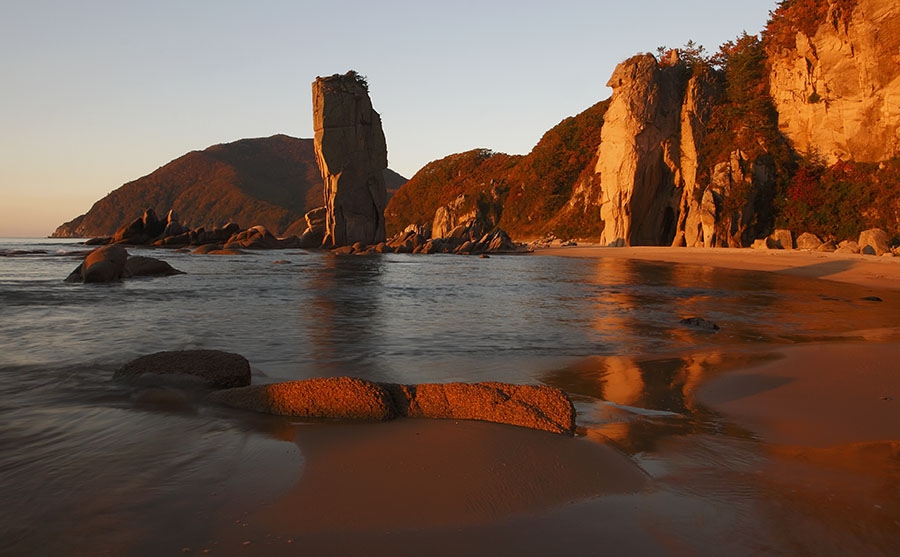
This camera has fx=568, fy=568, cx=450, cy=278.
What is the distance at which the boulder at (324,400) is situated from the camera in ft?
14.5

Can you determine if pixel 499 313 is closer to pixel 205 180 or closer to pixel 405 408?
pixel 405 408

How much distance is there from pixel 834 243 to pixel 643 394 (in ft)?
97.5

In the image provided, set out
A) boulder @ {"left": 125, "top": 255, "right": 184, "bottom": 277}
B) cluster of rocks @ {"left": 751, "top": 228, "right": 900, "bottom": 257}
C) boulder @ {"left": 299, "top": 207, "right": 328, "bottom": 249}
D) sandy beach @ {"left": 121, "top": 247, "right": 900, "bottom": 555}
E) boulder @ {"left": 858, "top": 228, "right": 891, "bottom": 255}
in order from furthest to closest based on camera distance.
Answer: boulder @ {"left": 299, "top": 207, "right": 328, "bottom": 249}
cluster of rocks @ {"left": 751, "top": 228, "right": 900, "bottom": 257}
boulder @ {"left": 858, "top": 228, "right": 891, "bottom": 255}
boulder @ {"left": 125, "top": 255, "right": 184, "bottom": 277}
sandy beach @ {"left": 121, "top": 247, "right": 900, "bottom": 555}

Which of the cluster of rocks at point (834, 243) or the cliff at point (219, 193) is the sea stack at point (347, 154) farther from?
the cliff at point (219, 193)

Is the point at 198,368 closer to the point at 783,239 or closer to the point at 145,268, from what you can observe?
the point at 145,268

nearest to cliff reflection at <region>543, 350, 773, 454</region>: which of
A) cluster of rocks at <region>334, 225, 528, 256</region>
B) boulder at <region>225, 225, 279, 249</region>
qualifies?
cluster of rocks at <region>334, 225, 528, 256</region>

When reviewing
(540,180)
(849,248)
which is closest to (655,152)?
(849,248)

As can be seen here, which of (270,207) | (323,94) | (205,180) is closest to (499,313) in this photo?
(323,94)

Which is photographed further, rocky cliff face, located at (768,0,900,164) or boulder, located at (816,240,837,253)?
boulder, located at (816,240,837,253)

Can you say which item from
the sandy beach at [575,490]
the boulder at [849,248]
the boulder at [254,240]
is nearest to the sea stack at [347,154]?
the boulder at [254,240]

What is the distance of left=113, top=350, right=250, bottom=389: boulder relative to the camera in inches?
210

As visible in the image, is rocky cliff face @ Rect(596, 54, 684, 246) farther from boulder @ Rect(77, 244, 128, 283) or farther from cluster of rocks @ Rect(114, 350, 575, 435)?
cluster of rocks @ Rect(114, 350, 575, 435)

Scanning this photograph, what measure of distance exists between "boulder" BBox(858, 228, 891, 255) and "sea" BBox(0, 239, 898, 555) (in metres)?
8.87

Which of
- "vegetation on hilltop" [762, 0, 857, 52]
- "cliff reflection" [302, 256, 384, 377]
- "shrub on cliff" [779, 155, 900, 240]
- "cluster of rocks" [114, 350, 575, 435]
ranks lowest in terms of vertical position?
"cliff reflection" [302, 256, 384, 377]
